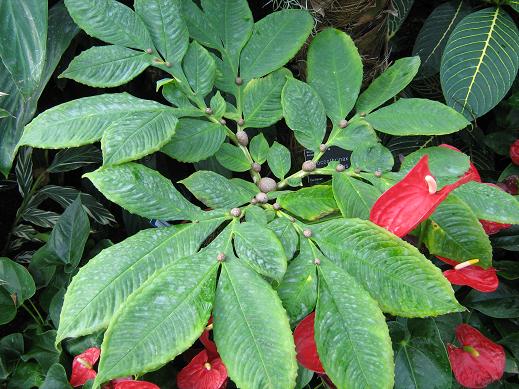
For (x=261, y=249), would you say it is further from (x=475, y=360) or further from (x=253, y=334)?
(x=475, y=360)

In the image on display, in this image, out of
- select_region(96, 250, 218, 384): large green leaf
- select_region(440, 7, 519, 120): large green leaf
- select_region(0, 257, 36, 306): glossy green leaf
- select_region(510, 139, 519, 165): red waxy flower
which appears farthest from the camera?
select_region(510, 139, 519, 165): red waxy flower

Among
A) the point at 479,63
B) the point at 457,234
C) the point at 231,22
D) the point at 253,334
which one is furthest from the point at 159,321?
the point at 479,63

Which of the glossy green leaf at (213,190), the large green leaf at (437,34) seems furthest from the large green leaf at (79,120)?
the large green leaf at (437,34)

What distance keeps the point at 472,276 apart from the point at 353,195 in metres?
0.19

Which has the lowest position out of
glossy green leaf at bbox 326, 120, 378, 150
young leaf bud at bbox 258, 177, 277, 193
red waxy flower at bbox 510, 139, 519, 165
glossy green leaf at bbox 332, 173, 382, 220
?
red waxy flower at bbox 510, 139, 519, 165

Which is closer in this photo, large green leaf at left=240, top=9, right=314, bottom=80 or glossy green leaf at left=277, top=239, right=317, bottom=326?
glossy green leaf at left=277, top=239, right=317, bottom=326

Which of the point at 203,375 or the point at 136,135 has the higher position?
the point at 136,135

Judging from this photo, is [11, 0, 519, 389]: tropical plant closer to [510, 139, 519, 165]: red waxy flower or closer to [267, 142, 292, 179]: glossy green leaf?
[267, 142, 292, 179]: glossy green leaf

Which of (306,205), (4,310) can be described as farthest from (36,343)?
(306,205)

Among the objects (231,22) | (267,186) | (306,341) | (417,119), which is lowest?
(306,341)

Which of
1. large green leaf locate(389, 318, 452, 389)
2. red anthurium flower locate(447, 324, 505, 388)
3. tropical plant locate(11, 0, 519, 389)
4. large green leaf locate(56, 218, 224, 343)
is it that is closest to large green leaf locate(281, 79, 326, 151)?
tropical plant locate(11, 0, 519, 389)

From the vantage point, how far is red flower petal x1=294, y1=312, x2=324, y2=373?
641 mm

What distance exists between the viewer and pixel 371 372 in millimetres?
536

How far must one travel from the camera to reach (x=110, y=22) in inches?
28.8
